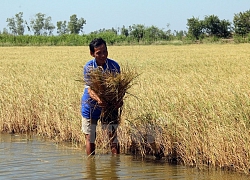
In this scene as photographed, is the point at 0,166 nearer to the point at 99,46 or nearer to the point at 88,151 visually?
the point at 88,151

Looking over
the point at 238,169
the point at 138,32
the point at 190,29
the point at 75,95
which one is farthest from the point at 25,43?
the point at 238,169

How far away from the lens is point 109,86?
613 centimetres

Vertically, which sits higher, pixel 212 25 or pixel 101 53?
pixel 212 25

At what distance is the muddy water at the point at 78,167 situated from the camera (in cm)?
586

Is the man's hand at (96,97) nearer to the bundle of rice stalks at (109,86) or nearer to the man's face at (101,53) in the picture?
the bundle of rice stalks at (109,86)

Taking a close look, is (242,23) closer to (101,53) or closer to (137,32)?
(137,32)

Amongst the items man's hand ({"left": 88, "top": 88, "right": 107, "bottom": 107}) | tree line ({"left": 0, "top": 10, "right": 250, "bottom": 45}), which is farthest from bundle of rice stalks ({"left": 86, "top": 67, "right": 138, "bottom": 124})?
tree line ({"left": 0, "top": 10, "right": 250, "bottom": 45})

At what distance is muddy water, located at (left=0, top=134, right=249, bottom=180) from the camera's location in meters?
5.86

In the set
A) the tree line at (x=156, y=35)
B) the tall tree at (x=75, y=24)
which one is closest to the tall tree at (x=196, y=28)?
the tree line at (x=156, y=35)

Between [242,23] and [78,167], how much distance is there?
74838 mm

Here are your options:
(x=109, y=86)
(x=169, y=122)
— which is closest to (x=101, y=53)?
(x=109, y=86)

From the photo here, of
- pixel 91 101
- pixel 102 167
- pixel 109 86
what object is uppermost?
pixel 109 86

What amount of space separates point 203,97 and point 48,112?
2.89m

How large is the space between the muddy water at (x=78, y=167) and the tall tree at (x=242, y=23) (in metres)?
71.9
